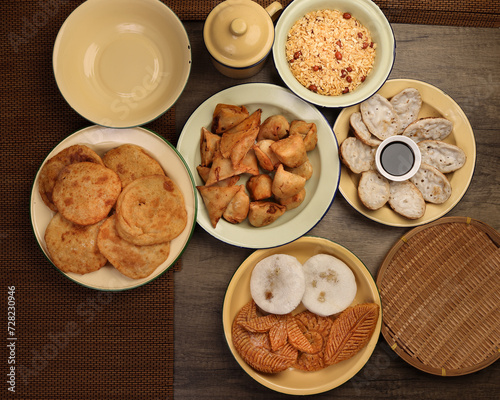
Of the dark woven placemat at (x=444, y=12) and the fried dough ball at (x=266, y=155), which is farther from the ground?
the dark woven placemat at (x=444, y=12)

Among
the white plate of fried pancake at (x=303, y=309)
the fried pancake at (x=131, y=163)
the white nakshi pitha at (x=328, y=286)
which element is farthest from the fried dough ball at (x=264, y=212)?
the fried pancake at (x=131, y=163)

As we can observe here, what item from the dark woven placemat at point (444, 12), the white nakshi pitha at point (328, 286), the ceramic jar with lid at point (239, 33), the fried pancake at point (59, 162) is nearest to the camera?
the ceramic jar with lid at point (239, 33)

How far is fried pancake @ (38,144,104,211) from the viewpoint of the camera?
4.50 ft

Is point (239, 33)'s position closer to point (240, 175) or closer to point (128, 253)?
point (240, 175)

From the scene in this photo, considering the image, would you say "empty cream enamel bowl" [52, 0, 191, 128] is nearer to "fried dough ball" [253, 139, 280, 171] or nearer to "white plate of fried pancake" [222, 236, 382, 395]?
"fried dough ball" [253, 139, 280, 171]

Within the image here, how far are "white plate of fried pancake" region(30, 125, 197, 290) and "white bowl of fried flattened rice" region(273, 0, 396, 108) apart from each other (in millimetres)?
562

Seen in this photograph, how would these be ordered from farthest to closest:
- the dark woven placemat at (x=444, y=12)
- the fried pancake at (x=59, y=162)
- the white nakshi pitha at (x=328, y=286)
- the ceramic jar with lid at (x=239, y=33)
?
the dark woven placemat at (x=444, y=12) → the white nakshi pitha at (x=328, y=286) → the fried pancake at (x=59, y=162) → the ceramic jar with lid at (x=239, y=33)

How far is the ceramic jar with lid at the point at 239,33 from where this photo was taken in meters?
1.27

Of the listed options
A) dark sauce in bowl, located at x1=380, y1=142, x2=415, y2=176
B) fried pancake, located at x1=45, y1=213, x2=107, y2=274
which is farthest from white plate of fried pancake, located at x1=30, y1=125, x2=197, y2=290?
dark sauce in bowl, located at x1=380, y1=142, x2=415, y2=176

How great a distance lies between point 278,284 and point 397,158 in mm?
679

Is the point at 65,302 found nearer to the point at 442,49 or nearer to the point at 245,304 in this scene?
the point at 245,304

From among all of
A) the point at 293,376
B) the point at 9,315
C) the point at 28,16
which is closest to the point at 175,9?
the point at 28,16

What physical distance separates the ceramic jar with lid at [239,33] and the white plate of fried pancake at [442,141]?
0.43 meters

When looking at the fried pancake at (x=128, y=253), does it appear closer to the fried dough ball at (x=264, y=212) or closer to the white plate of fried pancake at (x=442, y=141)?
the fried dough ball at (x=264, y=212)
